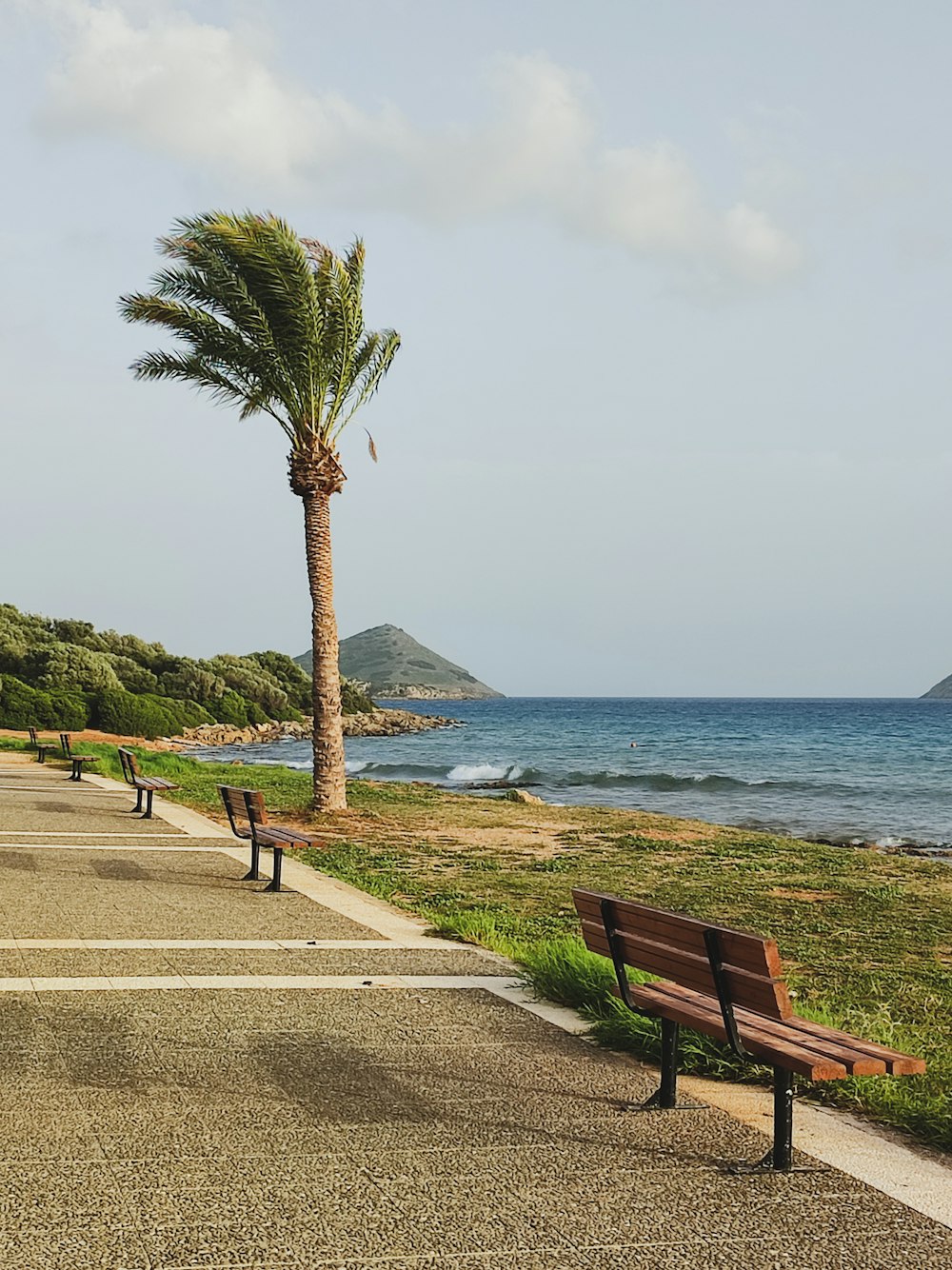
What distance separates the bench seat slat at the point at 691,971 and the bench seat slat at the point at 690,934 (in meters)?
0.03

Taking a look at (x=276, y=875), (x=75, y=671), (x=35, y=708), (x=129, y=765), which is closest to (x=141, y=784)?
(x=129, y=765)

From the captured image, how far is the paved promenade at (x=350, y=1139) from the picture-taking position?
3.60 m

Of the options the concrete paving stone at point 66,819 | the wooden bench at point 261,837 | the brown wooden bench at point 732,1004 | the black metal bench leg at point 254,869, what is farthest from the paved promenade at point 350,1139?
the concrete paving stone at point 66,819

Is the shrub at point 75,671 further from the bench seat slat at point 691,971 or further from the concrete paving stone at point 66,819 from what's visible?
the bench seat slat at point 691,971

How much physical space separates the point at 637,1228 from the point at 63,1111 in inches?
88.0

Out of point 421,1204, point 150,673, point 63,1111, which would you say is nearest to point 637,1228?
point 421,1204

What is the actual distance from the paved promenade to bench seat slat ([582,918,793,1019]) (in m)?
0.53

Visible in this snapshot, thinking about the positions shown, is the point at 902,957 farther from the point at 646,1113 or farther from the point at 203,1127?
the point at 203,1127

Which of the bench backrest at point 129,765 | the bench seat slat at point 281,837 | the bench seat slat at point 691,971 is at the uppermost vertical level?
the bench backrest at point 129,765

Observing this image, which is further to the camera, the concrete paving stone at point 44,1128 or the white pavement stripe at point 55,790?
the white pavement stripe at point 55,790

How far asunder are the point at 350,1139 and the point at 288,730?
64.3 m

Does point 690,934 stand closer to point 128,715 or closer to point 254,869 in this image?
point 254,869

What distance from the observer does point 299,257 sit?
57.0 feet

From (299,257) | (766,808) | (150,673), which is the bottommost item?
(766,808)
